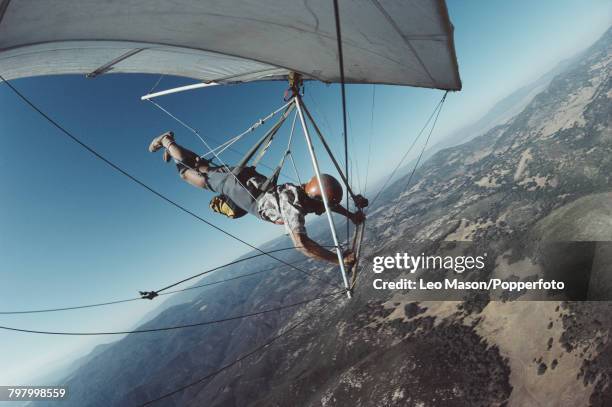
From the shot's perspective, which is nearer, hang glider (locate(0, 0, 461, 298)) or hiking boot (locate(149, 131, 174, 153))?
hang glider (locate(0, 0, 461, 298))

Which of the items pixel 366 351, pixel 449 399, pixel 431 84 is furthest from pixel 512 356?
pixel 431 84

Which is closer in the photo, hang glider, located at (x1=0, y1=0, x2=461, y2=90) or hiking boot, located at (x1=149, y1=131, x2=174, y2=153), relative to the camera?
hang glider, located at (x1=0, y1=0, x2=461, y2=90)

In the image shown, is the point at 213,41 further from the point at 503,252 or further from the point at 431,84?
the point at 503,252

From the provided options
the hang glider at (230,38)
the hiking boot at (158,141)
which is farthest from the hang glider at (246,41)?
the hiking boot at (158,141)

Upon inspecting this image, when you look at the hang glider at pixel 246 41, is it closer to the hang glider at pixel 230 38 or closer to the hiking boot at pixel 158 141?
the hang glider at pixel 230 38

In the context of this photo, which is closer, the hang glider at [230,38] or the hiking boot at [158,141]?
the hang glider at [230,38]

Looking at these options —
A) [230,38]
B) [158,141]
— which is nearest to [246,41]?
[230,38]

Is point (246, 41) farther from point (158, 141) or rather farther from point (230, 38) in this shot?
point (158, 141)

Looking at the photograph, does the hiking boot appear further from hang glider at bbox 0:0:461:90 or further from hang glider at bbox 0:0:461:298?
hang glider at bbox 0:0:461:90

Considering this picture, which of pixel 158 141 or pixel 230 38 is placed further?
pixel 158 141

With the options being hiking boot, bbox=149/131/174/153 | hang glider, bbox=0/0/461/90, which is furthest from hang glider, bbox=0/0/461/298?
hiking boot, bbox=149/131/174/153
